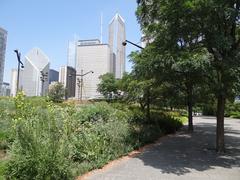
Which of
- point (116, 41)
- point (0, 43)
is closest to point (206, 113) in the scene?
point (116, 41)

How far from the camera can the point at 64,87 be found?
257 feet

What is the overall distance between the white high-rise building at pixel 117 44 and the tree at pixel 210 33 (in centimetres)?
4760

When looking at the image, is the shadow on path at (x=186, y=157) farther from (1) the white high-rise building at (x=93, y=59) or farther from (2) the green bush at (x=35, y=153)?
(1) the white high-rise building at (x=93, y=59)

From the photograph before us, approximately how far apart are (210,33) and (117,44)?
55.0 meters

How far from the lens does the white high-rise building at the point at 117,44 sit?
60.2m

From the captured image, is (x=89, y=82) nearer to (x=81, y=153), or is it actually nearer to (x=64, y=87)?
(x=64, y=87)

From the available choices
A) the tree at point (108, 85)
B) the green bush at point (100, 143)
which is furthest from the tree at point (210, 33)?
the tree at point (108, 85)

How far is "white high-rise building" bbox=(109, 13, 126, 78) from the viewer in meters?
60.2

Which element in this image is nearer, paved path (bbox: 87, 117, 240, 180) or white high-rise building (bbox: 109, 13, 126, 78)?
paved path (bbox: 87, 117, 240, 180)

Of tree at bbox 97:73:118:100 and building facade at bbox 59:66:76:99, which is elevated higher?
building facade at bbox 59:66:76:99

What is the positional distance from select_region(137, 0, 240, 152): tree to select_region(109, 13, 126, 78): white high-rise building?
47595 millimetres

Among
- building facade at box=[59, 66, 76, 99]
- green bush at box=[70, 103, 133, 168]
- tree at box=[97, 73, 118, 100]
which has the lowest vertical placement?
green bush at box=[70, 103, 133, 168]

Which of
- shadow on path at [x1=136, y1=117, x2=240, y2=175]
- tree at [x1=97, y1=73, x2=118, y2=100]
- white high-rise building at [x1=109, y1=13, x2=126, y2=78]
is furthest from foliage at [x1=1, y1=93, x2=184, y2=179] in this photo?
tree at [x1=97, y1=73, x2=118, y2=100]

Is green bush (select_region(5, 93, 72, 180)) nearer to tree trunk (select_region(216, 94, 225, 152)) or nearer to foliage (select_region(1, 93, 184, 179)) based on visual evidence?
foliage (select_region(1, 93, 184, 179))
